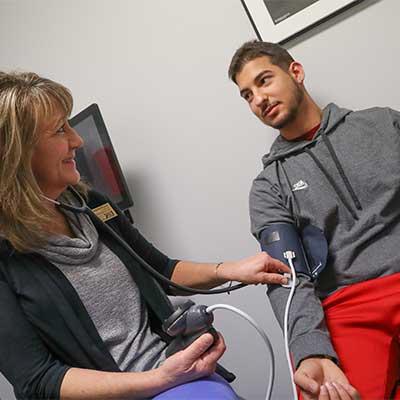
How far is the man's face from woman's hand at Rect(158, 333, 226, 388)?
0.70 meters

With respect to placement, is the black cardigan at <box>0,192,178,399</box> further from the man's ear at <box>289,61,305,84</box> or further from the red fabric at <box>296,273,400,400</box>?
the man's ear at <box>289,61,305,84</box>

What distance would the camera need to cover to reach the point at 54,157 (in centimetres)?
90

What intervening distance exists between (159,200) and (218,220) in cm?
28

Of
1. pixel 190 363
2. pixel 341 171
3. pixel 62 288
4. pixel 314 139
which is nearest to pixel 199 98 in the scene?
pixel 314 139

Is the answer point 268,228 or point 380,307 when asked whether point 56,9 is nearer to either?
point 268,228

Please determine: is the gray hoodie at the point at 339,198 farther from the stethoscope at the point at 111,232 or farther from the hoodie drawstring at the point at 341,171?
the stethoscope at the point at 111,232

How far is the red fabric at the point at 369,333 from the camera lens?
81 centimetres

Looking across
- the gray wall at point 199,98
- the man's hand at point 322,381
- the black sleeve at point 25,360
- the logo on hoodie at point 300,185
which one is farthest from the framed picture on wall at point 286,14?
the black sleeve at point 25,360

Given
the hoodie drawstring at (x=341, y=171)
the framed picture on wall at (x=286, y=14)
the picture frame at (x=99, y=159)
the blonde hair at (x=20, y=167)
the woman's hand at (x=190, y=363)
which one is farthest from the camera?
the picture frame at (x=99, y=159)

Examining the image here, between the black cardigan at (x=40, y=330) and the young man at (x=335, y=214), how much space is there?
437mm

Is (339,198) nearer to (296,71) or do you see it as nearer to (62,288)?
(296,71)

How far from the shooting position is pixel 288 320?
0.93 metres

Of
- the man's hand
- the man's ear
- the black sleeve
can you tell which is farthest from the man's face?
the black sleeve

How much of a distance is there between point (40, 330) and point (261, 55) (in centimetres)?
97
